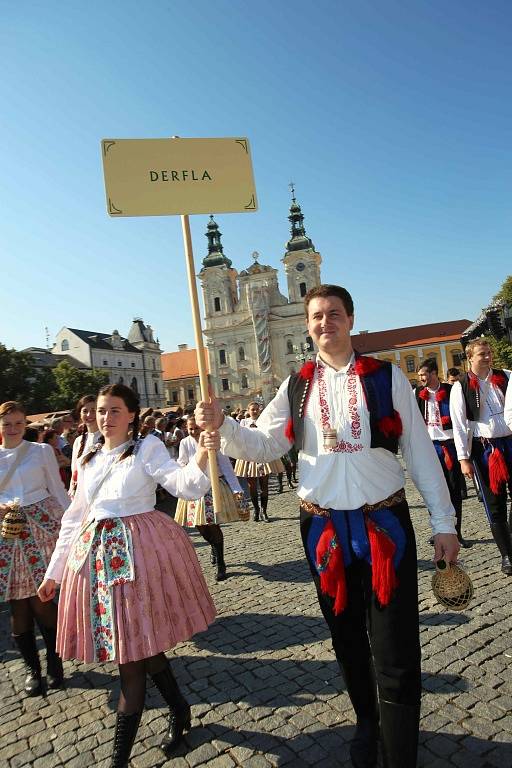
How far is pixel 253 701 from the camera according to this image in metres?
3.54

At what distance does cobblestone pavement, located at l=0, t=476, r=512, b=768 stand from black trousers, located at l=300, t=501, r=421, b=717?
1.75 ft

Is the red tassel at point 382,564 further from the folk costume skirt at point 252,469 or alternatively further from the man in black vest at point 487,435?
the folk costume skirt at point 252,469

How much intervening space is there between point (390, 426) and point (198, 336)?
3.68 ft

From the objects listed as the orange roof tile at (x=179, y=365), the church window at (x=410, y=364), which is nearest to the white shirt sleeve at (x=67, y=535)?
the church window at (x=410, y=364)


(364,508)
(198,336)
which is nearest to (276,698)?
(364,508)

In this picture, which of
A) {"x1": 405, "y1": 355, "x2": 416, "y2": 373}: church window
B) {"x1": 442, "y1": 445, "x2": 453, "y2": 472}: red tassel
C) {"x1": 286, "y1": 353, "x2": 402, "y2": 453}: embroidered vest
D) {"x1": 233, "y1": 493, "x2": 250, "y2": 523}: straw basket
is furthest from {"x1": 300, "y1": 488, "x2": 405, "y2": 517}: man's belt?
{"x1": 405, "y1": 355, "x2": 416, "y2": 373}: church window

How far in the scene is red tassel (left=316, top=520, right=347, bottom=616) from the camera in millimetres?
2520

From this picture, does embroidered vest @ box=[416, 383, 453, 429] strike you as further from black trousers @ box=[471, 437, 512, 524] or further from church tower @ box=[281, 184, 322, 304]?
church tower @ box=[281, 184, 322, 304]

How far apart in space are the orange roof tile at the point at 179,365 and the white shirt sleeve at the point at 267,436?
8745cm

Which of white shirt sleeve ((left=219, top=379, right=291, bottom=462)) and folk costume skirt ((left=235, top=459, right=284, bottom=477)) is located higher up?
white shirt sleeve ((left=219, top=379, right=291, bottom=462))

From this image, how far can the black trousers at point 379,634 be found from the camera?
→ 2.43 meters

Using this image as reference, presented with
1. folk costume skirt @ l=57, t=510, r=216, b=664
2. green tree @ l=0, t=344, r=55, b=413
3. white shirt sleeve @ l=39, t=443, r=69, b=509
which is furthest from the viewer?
green tree @ l=0, t=344, r=55, b=413

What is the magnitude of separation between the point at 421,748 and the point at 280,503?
9.06 m

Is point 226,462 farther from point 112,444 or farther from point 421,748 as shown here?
point 421,748
